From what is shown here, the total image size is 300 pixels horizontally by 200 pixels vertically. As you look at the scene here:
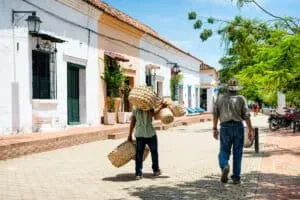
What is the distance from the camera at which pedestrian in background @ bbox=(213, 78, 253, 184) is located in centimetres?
770

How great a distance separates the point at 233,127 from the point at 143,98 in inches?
57.5

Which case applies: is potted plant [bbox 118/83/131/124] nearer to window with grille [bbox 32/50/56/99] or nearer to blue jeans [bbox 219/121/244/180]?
window with grille [bbox 32/50/56/99]

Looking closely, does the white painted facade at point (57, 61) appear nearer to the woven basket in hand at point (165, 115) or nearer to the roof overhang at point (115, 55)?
the roof overhang at point (115, 55)

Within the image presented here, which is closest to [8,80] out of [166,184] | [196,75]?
[166,184]

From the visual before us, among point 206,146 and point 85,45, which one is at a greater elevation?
point 85,45

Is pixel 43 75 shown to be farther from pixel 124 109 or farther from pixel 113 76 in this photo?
pixel 124 109

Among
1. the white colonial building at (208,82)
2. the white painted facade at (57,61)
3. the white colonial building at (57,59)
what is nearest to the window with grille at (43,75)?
the white colonial building at (57,59)

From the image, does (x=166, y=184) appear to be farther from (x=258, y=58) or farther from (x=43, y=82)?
(x=43, y=82)

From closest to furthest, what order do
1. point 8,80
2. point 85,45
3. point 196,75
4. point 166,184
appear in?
point 166,184
point 8,80
point 85,45
point 196,75

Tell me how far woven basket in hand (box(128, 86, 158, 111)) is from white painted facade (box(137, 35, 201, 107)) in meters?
17.1

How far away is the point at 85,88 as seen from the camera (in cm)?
1886

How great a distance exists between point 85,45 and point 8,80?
538 cm

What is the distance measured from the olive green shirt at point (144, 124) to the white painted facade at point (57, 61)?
5.88 meters

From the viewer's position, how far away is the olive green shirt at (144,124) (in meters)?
8.34
